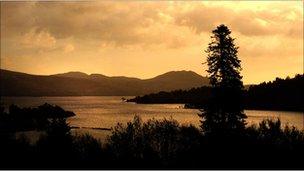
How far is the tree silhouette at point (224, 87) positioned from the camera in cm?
5222

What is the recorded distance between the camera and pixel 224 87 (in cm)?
5284

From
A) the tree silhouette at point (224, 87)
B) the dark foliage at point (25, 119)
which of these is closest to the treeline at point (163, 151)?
the tree silhouette at point (224, 87)

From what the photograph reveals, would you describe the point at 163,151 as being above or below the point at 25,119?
below

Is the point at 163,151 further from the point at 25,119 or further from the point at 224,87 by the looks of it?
the point at 25,119

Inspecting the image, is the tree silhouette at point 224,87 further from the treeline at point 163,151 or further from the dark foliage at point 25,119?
the dark foliage at point 25,119

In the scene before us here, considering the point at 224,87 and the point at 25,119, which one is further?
the point at 25,119

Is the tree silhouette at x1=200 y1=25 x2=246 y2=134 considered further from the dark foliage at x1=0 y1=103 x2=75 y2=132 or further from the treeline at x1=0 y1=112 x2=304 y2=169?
the dark foliage at x1=0 y1=103 x2=75 y2=132

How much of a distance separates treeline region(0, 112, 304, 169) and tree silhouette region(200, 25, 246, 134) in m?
2.92

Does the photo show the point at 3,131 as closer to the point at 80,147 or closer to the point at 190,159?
the point at 80,147

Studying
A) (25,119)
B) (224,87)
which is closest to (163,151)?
(224,87)

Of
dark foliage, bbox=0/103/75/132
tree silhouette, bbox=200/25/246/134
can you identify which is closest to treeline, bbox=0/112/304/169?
tree silhouette, bbox=200/25/246/134

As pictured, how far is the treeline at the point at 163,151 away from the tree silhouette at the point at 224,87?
2919 mm

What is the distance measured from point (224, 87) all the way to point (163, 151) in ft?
38.0

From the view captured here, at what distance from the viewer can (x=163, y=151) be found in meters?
46.7
